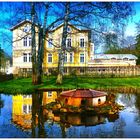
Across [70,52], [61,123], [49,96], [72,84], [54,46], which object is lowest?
[61,123]

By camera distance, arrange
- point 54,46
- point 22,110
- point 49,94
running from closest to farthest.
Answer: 1. point 22,110
2. point 49,94
3. point 54,46

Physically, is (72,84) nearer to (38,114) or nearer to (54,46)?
(54,46)

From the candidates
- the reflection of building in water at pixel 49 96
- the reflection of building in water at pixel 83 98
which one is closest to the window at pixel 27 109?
the reflection of building in water at pixel 49 96

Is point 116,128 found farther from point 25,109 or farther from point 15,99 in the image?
point 15,99

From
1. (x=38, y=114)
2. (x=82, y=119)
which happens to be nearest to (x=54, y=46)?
(x=38, y=114)

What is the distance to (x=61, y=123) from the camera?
185 inches

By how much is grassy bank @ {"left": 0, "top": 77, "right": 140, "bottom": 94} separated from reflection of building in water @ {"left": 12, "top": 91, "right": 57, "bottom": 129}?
479mm

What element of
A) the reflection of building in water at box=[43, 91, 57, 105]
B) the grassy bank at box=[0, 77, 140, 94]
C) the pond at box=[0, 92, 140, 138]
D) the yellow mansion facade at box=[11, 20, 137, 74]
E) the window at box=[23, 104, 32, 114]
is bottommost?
the pond at box=[0, 92, 140, 138]

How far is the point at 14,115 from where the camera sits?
17.1 feet

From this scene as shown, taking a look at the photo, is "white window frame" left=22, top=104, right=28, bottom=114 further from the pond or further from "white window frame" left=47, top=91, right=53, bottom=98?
"white window frame" left=47, top=91, right=53, bottom=98

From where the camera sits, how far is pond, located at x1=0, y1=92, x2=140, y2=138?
13.8 feet

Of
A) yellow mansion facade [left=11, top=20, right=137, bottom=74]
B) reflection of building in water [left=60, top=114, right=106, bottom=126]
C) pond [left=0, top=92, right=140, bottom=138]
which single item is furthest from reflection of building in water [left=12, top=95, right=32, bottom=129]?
yellow mansion facade [left=11, top=20, right=137, bottom=74]

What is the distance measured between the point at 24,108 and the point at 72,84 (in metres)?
2.22

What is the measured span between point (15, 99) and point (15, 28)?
84.7 inches
